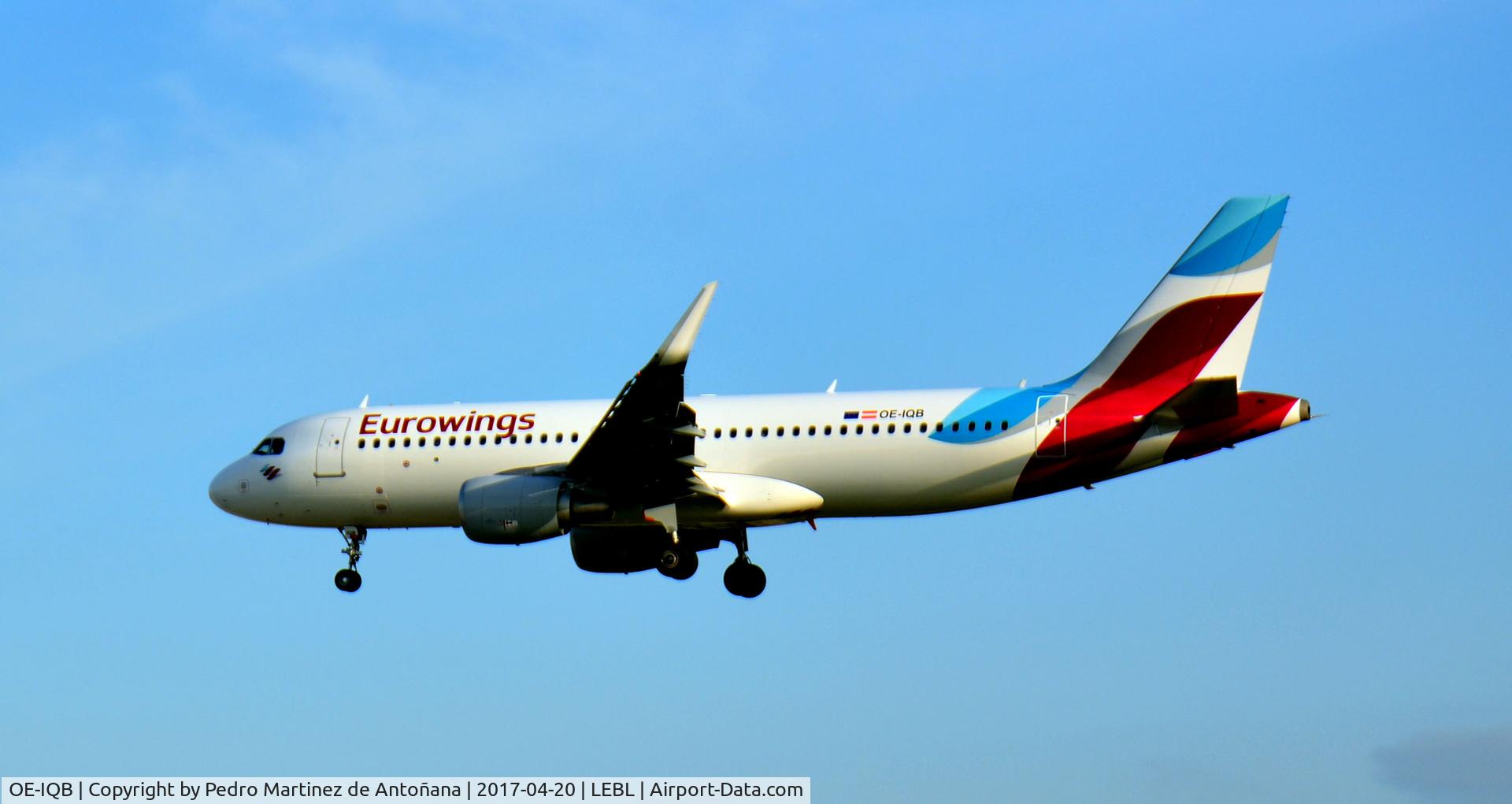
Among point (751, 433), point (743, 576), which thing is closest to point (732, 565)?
point (743, 576)

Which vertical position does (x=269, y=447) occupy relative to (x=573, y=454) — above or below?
above

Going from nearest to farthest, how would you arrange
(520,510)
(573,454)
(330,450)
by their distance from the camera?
(520,510)
(573,454)
(330,450)

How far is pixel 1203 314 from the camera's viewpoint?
3488cm

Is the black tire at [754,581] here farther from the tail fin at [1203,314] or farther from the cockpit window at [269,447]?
the cockpit window at [269,447]

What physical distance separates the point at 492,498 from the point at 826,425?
6.19 metres

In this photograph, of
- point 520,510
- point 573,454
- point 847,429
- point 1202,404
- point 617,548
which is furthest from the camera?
point 617,548

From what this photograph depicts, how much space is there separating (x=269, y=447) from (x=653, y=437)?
10352 mm

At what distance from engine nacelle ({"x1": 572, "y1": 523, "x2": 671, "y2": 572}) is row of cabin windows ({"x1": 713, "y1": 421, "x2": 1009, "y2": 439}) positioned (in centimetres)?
407

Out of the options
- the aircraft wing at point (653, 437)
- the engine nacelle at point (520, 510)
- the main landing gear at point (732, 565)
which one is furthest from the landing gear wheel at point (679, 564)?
the engine nacelle at point (520, 510)

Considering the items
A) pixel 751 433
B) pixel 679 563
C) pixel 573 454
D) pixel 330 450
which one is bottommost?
pixel 679 563

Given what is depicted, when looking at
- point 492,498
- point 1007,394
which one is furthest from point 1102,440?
point 492,498

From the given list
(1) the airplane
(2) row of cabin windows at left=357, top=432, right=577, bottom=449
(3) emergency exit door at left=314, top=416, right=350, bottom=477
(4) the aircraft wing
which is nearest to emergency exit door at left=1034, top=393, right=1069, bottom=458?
(1) the airplane

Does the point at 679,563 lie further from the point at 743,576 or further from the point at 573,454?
the point at 573,454

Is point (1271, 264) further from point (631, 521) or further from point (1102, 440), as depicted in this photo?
point (631, 521)
